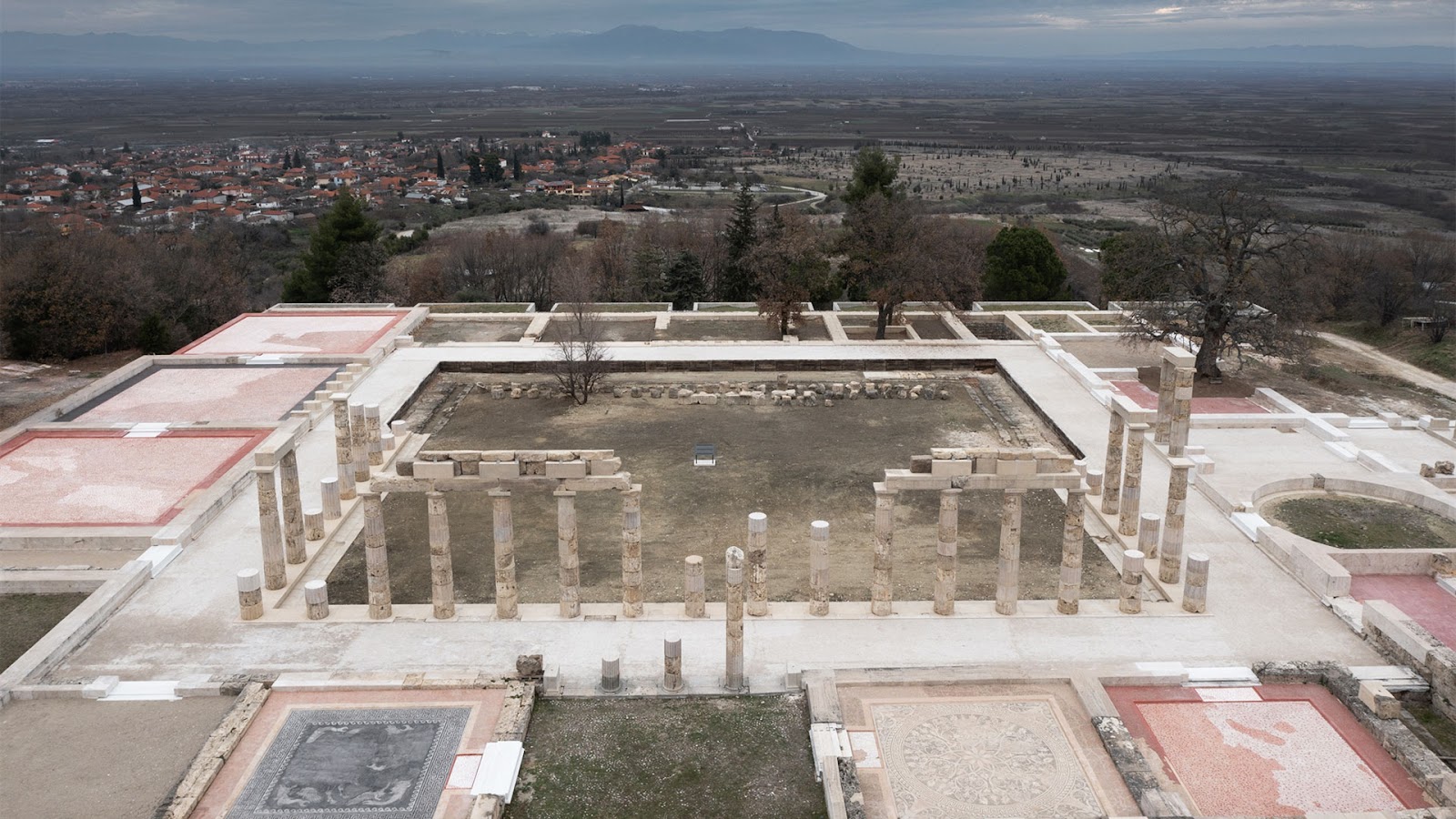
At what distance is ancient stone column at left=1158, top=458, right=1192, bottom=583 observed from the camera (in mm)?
16094

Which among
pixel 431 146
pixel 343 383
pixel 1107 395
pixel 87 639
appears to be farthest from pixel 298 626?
pixel 431 146

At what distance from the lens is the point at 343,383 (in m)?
24.4

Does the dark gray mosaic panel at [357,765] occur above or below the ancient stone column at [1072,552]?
below

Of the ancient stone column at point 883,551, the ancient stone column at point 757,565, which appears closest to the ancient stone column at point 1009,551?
the ancient stone column at point 883,551

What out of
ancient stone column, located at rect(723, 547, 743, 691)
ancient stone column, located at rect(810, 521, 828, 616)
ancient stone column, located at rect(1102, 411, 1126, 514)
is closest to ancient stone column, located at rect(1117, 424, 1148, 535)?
ancient stone column, located at rect(1102, 411, 1126, 514)

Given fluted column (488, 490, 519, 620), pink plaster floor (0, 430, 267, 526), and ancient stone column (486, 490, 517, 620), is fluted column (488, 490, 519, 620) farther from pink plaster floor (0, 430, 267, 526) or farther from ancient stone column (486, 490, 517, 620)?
pink plaster floor (0, 430, 267, 526)

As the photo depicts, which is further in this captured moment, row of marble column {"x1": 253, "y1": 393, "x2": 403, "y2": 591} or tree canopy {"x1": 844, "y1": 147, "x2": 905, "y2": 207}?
tree canopy {"x1": 844, "y1": 147, "x2": 905, "y2": 207}

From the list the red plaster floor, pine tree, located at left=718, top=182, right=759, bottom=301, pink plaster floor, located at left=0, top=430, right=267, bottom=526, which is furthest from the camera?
pine tree, located at left=718, top=182, right=759, bottom=301

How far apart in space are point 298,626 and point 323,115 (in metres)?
200

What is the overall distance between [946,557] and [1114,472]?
5108 millimetres

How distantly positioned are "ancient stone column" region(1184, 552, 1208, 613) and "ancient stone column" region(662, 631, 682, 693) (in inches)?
287

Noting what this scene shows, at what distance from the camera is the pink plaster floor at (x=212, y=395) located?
2416 centimetres

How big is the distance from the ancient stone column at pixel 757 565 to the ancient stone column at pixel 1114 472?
6.63m

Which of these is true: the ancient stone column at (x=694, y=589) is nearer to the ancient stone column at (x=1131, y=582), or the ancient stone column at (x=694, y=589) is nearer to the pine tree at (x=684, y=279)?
the ancient stone column at (x=1131, y=582)
